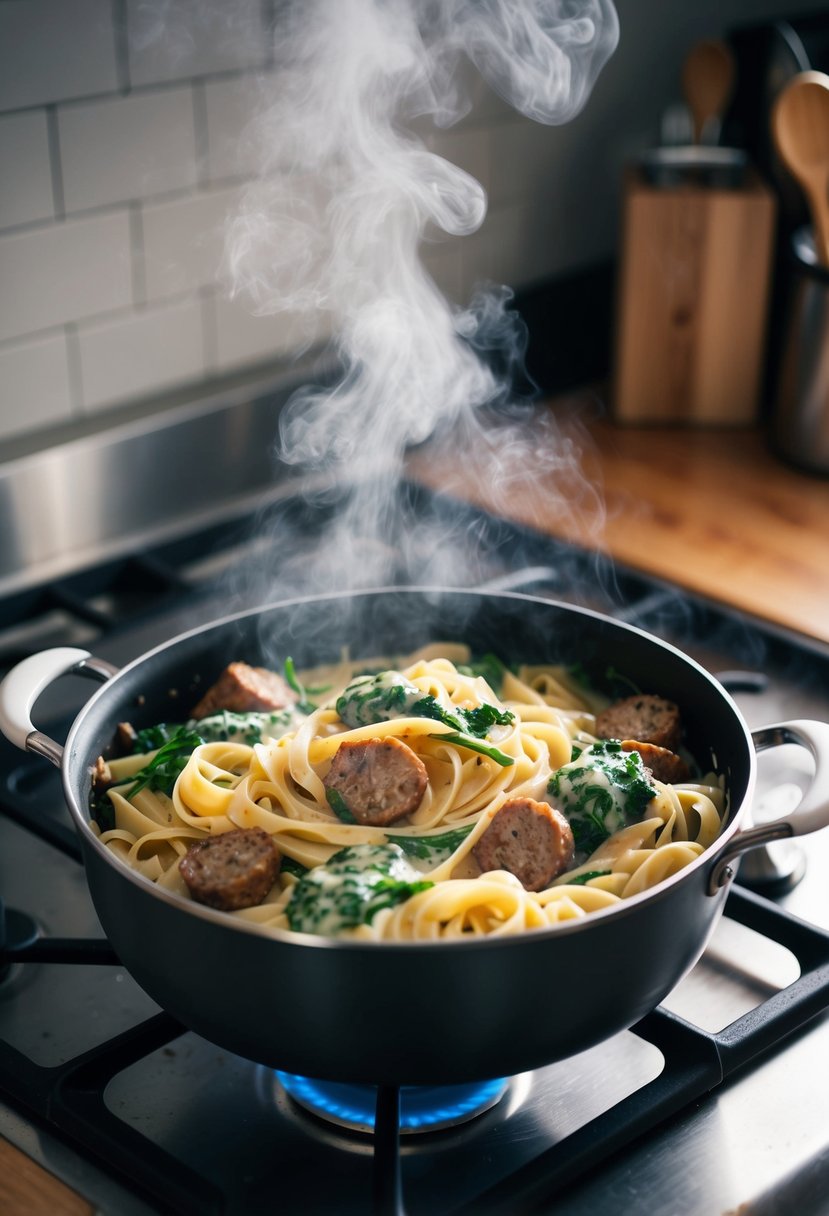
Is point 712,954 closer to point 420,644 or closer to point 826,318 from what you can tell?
point 420,644

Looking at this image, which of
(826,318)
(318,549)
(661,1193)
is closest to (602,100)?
(826,318)

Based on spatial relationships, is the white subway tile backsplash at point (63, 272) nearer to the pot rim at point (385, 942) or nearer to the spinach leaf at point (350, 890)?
the pot rim at point (385, 942)

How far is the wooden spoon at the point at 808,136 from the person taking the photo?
200cm

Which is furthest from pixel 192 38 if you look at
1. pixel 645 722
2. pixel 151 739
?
pixel 645 722

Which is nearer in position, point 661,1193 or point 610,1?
point 661,1193

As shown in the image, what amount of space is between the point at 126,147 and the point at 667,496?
0.95 metres

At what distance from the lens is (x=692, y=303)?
231 cm

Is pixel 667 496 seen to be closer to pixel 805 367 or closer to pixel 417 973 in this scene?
pixel 805 367

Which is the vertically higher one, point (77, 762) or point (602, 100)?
point (602, 100)

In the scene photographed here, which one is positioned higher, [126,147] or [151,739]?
[126,147]

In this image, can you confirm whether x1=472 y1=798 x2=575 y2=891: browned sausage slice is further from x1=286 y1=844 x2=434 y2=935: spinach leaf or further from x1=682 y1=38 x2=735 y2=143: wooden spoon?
x1=682 y1=38 x2=735 y2=143: wooden spoon

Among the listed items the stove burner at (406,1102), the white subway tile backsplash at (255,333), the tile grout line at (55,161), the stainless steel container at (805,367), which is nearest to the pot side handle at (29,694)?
the stove burner at (406,1102)

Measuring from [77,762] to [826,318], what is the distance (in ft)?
4.75

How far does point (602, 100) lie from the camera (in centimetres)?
250
